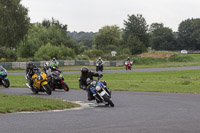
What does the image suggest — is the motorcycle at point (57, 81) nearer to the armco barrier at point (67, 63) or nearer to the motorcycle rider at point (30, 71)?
the motorcycle rider at point (30, 71)

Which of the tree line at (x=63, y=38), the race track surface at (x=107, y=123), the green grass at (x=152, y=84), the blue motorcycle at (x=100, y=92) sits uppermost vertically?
the tree line at (x=63, y=38)

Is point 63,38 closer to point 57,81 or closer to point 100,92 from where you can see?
point 57,81

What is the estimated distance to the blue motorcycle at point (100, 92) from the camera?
1360 centimetres

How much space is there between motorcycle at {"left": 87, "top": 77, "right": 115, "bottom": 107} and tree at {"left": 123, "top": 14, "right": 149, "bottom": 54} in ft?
245

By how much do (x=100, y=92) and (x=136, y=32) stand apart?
267ft

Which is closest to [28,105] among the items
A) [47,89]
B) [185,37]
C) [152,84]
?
[47,89]

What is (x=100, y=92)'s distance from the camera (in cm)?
1380

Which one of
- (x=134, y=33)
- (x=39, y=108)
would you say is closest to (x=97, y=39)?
(x=134, y=33)

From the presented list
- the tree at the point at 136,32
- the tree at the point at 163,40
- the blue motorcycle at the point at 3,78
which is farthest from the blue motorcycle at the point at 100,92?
the tree at the point at 163,40

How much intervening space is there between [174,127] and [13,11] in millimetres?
58468

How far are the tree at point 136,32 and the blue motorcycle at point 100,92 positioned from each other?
245 ft

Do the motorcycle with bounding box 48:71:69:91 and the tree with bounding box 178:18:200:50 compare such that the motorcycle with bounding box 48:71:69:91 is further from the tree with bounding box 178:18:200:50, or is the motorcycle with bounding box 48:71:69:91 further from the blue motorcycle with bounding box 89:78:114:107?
the tree with bounding box 178:18:200:50

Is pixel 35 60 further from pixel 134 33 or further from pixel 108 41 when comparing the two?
pixel 108 41

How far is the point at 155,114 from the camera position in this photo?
11164 millimetres
